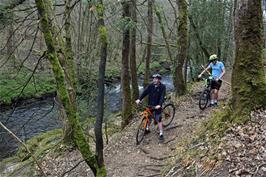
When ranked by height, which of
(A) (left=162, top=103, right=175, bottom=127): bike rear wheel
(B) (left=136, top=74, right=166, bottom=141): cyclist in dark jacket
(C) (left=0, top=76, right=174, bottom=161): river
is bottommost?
(C) (left=0, top=76, right=174, bottom=161): river

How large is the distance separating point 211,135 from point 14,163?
10980 millimetres

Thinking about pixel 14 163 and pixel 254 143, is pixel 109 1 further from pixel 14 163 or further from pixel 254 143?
pixel 254 143

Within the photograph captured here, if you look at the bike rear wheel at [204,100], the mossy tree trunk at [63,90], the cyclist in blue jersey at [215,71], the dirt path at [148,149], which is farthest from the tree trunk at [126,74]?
the mossy tree trunk at [63,90]

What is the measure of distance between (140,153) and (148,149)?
0.29 m

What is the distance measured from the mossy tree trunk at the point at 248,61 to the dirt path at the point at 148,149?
3144 mm

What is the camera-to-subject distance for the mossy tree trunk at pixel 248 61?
321 inches

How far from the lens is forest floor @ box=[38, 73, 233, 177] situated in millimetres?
10812

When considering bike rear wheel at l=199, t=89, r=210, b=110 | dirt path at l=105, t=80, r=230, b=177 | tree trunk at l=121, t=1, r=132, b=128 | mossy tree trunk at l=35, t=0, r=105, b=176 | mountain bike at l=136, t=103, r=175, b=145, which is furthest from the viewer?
tree trunk at l=121, t=1, r=132, b=128

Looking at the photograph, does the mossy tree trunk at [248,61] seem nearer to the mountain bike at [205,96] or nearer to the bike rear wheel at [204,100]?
the mountain bike at [205,96]

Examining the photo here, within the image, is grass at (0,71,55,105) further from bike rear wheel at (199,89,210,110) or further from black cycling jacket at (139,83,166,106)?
black cycling jacket at (139,83,166,106)

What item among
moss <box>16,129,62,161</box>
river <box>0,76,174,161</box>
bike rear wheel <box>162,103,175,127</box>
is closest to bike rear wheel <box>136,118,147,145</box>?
bike rear wheel <box>162,103,175,127</box>

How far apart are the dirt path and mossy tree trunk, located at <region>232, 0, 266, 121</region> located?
10.3 ft

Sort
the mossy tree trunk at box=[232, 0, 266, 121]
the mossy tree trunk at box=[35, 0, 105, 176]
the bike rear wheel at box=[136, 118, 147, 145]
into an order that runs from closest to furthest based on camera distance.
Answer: the mossy tree trunk at box=[35, 0, 105, 176]
the mossy tree trunk at box=[232, 0, 266, 121]
the bike rear wheel at box=[136, 118, 147, 145]

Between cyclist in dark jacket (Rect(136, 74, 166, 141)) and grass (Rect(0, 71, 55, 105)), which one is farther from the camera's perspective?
grass (Rect(0, 71, 55, 105))
